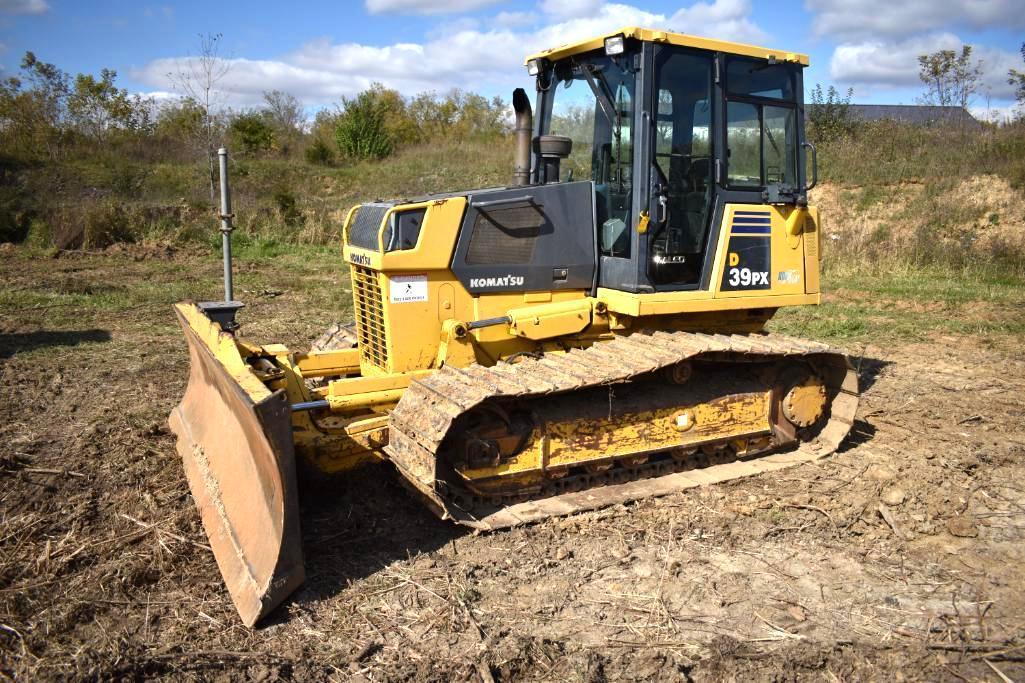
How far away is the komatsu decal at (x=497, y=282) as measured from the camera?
18.2 ft

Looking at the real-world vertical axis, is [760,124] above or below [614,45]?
below

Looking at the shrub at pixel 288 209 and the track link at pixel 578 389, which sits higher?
the shrub at pixel 288 209

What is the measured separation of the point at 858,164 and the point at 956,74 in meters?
5.98

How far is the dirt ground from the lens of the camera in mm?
3598

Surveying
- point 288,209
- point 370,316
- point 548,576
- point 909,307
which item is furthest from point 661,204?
point 288,209

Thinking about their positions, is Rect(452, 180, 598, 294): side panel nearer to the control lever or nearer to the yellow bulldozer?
the yellow bulldozer

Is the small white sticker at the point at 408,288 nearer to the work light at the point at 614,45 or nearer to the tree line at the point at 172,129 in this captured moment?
the work light at the point at 614,45

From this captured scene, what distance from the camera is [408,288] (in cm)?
539

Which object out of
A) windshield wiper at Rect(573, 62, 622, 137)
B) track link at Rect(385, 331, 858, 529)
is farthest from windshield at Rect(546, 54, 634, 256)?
track link at Rect(385, 331, 858, 529)

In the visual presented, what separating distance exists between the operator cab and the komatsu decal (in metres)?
0.65

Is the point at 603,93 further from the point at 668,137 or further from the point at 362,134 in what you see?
the point at 362,134

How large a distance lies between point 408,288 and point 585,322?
1297mm

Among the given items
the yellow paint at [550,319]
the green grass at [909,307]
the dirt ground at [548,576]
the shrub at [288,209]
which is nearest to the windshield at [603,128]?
the yellow paint at [550,319]

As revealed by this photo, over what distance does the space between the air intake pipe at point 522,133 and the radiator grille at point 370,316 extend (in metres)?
1.37
